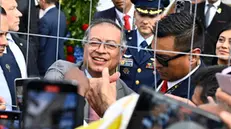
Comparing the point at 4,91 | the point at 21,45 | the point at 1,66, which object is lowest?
the point at 4,91

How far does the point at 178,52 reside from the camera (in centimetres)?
367

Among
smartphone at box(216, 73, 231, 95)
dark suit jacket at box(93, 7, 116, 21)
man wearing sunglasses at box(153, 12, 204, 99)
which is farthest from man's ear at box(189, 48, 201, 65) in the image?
smartphone at box(216, 73, 231, 95)

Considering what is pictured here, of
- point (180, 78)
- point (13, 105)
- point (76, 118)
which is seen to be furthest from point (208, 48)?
point (76, 118)

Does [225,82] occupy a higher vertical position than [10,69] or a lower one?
higher

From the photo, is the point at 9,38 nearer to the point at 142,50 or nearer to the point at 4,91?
the point at 4,91

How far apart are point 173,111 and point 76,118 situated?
0.83ft

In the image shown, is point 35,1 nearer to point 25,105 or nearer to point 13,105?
point 13,105

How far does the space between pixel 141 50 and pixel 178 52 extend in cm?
34

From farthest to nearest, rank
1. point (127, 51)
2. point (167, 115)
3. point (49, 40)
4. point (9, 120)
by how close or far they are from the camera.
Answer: point (49, 40)
point (127, 51)
point (9, 120)
point (167, 115)

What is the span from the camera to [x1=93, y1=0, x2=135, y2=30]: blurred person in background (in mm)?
4055

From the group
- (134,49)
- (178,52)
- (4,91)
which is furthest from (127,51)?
(4,91)

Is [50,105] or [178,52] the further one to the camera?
[178,52]

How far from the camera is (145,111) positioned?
175 cm

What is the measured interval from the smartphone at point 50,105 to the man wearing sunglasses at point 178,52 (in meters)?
1.75
